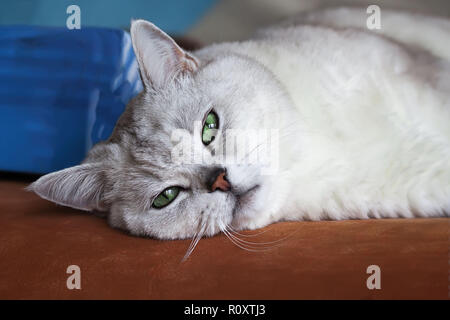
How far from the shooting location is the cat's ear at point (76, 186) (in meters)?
1.27

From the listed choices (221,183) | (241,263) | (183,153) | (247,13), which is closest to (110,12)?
(247,13)

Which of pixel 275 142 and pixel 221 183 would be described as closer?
pixel 221 183

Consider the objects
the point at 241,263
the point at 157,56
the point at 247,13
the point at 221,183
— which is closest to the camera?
the point at 241,263

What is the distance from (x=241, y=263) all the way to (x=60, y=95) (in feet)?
4.16

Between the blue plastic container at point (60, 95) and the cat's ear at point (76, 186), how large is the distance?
48cm

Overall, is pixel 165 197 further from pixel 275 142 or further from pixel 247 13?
pixel 247 13

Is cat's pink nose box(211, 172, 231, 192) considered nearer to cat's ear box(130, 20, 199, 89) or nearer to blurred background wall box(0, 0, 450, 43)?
cat's ear box(130, 20, 199, 89)

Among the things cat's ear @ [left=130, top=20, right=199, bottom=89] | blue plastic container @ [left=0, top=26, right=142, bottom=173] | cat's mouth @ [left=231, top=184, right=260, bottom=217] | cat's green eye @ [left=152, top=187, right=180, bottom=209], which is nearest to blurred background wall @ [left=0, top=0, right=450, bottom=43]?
blue plastic container @ [left=0, top=26, right=142, bottom=173]

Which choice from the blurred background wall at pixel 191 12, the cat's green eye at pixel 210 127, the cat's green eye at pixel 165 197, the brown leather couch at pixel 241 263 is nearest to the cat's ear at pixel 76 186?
the brown leather couch at pixel 241 263

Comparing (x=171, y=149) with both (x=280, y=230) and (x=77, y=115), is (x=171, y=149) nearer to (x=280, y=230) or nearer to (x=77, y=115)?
(x=280, y=230)

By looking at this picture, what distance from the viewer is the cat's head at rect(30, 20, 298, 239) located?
1.12 meters

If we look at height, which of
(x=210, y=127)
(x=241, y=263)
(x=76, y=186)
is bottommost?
(x=241, y=263)

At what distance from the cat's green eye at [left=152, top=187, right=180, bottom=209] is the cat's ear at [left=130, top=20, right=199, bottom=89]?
343 millimetres

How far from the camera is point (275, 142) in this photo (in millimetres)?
1193
